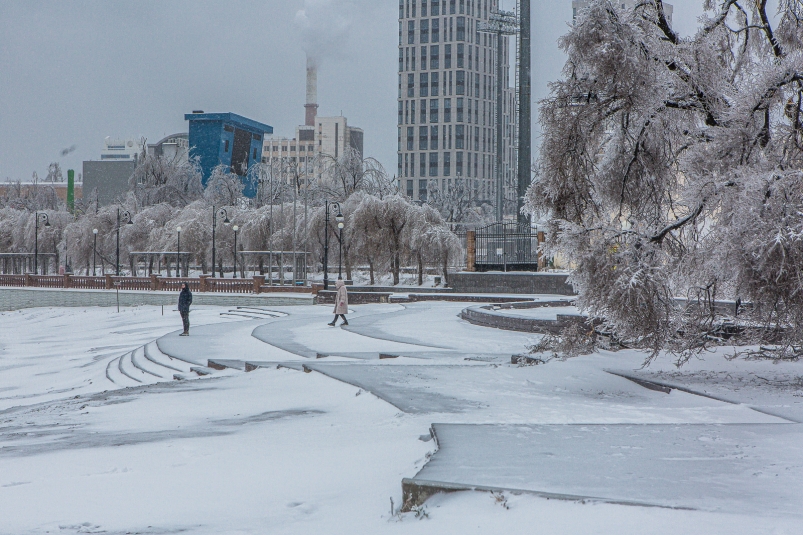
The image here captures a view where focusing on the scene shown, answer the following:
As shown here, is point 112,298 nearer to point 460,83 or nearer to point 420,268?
point 420,268

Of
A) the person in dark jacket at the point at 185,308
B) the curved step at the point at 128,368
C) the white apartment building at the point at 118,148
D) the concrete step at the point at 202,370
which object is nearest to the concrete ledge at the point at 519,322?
the concrete step at the point at 202,370

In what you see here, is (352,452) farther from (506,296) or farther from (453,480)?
(506,296)

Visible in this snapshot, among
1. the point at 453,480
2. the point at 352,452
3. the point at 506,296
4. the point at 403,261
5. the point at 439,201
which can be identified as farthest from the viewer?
the point at 439,201

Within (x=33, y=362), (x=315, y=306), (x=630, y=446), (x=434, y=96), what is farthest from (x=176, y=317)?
(x=434, y=96)

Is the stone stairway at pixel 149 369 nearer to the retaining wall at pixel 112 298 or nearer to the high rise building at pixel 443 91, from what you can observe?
the retaining wall at pixel 112 298

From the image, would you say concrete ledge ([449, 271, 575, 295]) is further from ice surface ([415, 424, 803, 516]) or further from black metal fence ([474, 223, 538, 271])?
ice surface ([415, 424, 803, 516])

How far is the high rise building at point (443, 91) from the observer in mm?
139375

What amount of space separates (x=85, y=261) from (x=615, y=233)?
5453cm

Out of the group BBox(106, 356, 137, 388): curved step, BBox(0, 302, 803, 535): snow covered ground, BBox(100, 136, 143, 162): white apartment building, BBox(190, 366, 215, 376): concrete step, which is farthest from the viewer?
BBox(100, 136, 143, 162): white apartment building

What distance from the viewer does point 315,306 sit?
34969mm

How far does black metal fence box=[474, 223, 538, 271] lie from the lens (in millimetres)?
36188

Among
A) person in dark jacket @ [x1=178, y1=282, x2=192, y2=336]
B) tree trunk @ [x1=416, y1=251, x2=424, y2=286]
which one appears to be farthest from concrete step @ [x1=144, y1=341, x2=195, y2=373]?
tree trunk @ [x1=416, y1=251, x2=424, y2=286]

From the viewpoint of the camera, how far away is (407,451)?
6.45 m

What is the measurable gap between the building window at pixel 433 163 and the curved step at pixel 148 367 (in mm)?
125362
